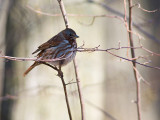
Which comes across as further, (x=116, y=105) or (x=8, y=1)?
(x=116, y=105)

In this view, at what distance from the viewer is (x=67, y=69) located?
9.25ft

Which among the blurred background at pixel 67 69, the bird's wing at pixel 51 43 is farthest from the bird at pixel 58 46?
the blurred background at pixel 67 69

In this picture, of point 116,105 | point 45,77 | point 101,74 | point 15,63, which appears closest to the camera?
point 15,63

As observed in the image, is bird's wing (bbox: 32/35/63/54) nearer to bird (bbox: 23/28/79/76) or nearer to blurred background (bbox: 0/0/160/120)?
bird (bbox: 23/28/79/76)

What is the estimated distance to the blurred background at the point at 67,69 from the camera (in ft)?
12.0

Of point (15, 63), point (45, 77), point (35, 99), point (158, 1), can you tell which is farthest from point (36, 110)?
point (158, 1)

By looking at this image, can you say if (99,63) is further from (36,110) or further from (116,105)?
(36,110)

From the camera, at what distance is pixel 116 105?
16.8 ft

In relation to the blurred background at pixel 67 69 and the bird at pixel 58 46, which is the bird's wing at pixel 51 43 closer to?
the bird at pixel 58 46

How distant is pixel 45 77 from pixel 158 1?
84.4 inches

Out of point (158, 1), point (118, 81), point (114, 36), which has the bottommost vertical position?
point (118, 81)

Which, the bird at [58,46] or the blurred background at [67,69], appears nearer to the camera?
the bird at [58,46]

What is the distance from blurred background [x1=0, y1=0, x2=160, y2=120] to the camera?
3.66 meters

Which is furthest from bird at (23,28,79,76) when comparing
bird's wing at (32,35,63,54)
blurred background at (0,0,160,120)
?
blurred background at (0,0,160,120)
